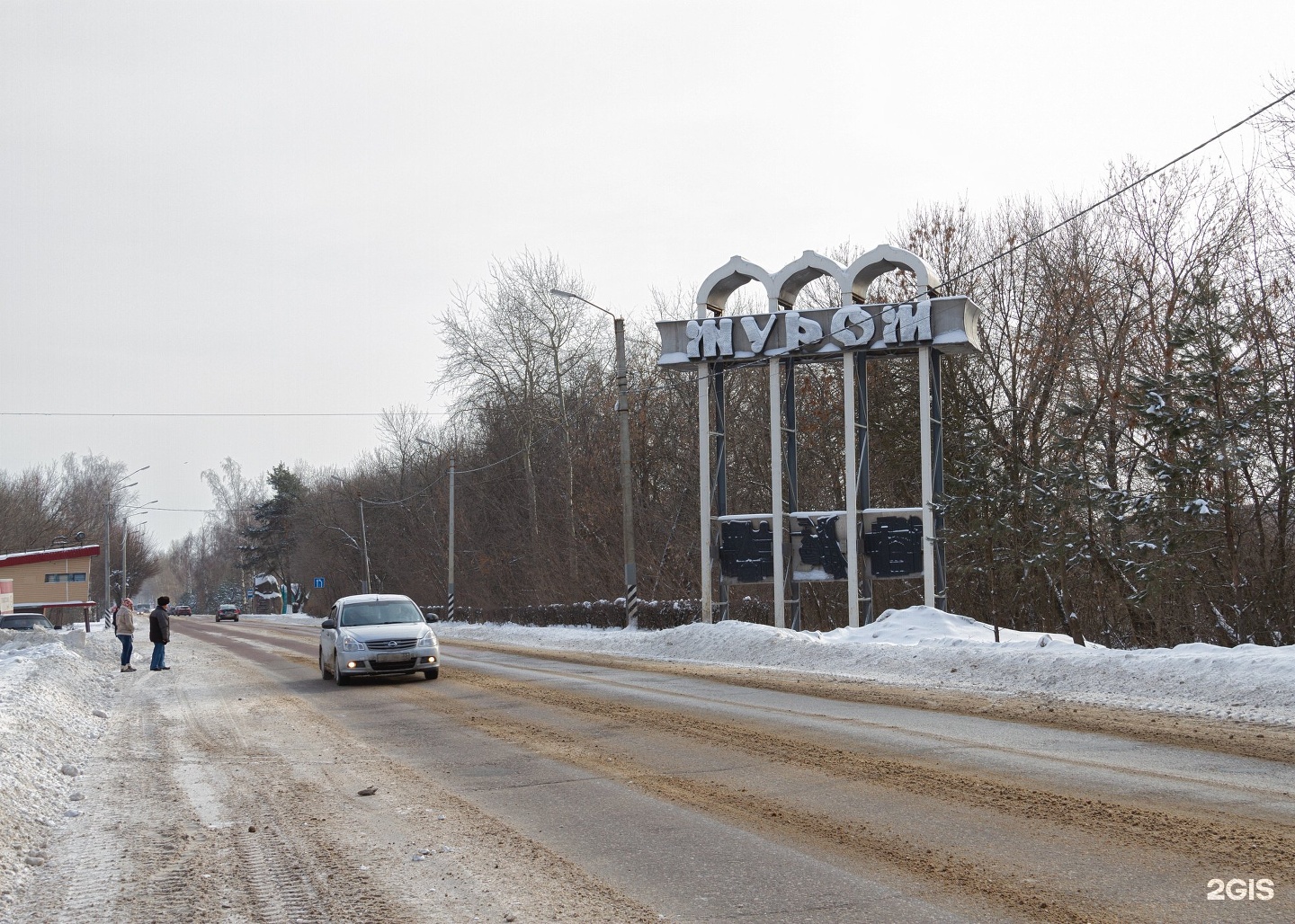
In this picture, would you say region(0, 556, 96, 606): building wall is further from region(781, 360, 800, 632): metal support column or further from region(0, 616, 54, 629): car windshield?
region(781, 360, 800, 632): metal support column

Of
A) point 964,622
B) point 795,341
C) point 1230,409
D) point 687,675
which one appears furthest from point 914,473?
point 687,675

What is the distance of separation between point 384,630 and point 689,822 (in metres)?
12.8

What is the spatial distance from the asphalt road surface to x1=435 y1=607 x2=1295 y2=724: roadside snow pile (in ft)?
5.21

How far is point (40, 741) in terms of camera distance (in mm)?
11719

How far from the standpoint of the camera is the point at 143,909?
230 inches

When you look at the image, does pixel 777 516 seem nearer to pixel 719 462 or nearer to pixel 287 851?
pixel 719 462

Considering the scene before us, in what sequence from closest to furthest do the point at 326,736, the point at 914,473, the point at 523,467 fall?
the point at 326,736 < the point at 914,473 < the point at 523,467

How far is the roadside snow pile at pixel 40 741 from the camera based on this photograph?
7.43 metres

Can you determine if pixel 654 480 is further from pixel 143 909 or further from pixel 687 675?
pixel 143 909

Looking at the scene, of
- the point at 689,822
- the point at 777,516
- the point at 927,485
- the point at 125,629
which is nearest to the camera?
the point at 689,822

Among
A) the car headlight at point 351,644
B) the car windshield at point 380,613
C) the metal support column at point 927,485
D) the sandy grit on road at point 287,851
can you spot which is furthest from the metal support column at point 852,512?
the sandy grit on road at point 287,851

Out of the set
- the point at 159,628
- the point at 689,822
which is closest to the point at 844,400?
the point at 159,628

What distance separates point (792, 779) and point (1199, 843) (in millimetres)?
3267

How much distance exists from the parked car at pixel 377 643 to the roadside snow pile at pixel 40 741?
3.79 metres
